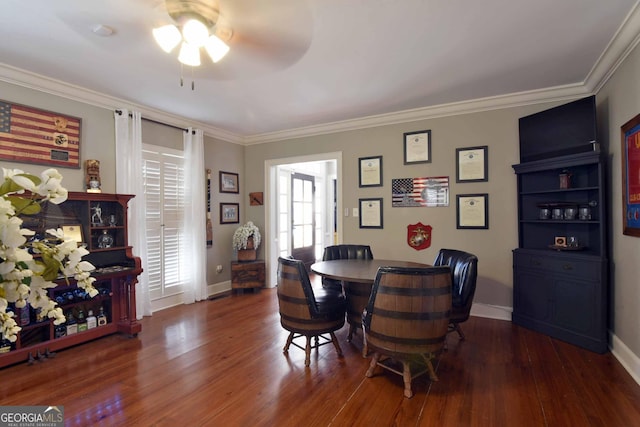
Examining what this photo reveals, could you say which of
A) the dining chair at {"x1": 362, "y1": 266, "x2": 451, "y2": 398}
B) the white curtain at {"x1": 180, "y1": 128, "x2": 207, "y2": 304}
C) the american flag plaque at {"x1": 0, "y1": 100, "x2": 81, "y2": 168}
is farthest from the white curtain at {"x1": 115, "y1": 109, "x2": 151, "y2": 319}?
the dining chair at {"x1": 362, "y1": 266, "x2": 451, "y2": 398}

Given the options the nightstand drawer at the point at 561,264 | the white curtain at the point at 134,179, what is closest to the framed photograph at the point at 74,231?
Answer: the white curtain at the point at 134,179

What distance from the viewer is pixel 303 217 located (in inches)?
253

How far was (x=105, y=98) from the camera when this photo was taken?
3611 millimetres

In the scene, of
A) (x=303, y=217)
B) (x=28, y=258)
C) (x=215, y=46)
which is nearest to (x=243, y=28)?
(x=215, y=46)

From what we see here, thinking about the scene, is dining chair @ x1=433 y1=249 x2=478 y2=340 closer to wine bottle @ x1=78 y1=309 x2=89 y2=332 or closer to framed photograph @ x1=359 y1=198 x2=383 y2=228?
framed photograph @ x1=359 y1=198 x2=383 y2=228

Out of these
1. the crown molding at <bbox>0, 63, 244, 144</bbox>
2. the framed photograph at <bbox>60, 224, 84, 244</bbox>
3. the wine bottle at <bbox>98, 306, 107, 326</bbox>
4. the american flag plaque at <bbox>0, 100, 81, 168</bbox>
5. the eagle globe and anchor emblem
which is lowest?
the wine bottle at <bbox>98, 306, 107, 326</bbox>

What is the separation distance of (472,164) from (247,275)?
350 centimetres

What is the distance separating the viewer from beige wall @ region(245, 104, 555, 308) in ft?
12.3

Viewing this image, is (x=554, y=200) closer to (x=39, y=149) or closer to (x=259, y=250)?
(x=259, y=250)

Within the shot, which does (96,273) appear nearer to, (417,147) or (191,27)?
(191,27)

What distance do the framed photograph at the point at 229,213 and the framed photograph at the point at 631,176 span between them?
15.4ft

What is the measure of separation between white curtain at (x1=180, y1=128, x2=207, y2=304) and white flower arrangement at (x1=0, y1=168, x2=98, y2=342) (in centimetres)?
389

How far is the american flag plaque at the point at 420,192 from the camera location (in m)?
4.08

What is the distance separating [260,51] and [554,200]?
3.31 metres
